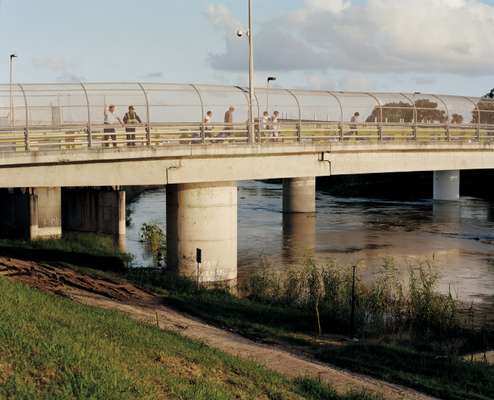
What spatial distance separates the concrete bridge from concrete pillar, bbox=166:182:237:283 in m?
0.04

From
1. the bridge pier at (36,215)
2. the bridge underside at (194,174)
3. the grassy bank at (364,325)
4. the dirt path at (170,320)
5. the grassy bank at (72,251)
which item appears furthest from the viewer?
the bridge pier at (36,215)

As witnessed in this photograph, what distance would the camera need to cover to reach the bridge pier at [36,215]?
117ft

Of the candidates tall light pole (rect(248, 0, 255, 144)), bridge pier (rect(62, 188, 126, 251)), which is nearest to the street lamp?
tall light pole (rect(248, 0, 255, 144))

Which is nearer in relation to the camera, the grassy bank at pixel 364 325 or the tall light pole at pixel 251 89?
the grassy bank at pixel 364 325

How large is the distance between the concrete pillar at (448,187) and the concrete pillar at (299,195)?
12.7 m

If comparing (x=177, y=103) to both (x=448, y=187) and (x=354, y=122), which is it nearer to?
(x=354, y=122)

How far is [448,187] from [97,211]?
30745 millimetres

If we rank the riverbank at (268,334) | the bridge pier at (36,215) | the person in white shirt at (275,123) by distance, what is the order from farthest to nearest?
the bridge pier at (36,215) → the person in white shirt at (275,123) → the riverbank at (268,334)

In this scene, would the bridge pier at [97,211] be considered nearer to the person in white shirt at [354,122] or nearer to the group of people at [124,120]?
the person in white shirt at [354,122]

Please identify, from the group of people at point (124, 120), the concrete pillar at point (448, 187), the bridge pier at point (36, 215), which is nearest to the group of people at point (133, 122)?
the group of people at point (124, 120)

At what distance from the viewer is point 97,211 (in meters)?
41.8

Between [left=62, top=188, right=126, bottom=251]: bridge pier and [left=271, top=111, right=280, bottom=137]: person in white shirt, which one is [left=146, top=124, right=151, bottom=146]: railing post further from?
[left=62, top=188, right=126, bottom=251]: bridge pier

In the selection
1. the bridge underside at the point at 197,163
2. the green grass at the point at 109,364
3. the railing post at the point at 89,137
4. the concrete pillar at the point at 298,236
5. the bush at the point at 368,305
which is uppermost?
the railing post at the point at 89,137

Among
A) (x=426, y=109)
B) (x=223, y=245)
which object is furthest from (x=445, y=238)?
(x=223, y=245)
